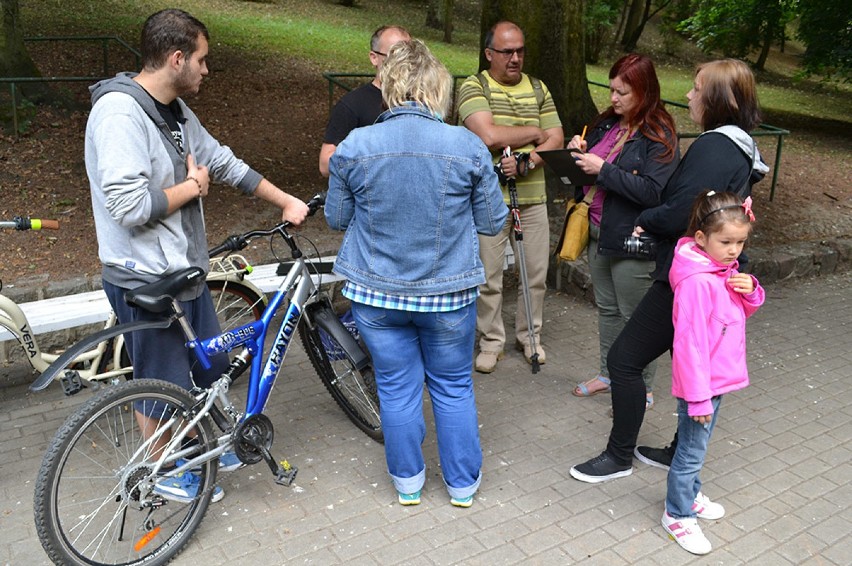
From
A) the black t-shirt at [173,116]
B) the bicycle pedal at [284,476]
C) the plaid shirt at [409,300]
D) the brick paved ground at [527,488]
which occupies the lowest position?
the brick paved ground at [527,488]

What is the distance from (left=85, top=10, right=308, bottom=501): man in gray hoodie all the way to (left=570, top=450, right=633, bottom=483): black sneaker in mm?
1787

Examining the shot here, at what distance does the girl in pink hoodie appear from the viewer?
11.0 ft

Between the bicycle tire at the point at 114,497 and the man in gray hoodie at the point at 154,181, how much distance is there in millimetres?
130

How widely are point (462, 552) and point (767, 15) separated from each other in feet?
45.9

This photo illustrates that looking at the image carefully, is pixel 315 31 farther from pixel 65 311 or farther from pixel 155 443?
pixel 155 443

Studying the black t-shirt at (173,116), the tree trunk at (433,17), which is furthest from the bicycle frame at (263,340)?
the tree trunk at (433,17)

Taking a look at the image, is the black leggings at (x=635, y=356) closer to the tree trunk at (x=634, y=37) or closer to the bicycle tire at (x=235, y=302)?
the bicycle tire at (x=235, y=302)

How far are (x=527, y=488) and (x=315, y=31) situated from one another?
16095 millimetres

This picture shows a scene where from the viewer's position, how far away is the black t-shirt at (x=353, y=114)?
4652mm

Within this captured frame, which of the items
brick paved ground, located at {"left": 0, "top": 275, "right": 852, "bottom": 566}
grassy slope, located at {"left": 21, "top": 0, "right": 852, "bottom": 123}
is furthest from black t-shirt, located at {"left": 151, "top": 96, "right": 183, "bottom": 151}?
grassy slope, located at {"left": 21, "top": 0, "right": 852, "bottom": 123}

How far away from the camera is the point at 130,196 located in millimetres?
3178

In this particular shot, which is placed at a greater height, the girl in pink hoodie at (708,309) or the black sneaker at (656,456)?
the girl in pink hoodie at (708,309)

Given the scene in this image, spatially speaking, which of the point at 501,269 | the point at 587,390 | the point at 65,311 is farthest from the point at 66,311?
the point at 587,390

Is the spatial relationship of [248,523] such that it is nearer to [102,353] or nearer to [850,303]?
[102,353]
